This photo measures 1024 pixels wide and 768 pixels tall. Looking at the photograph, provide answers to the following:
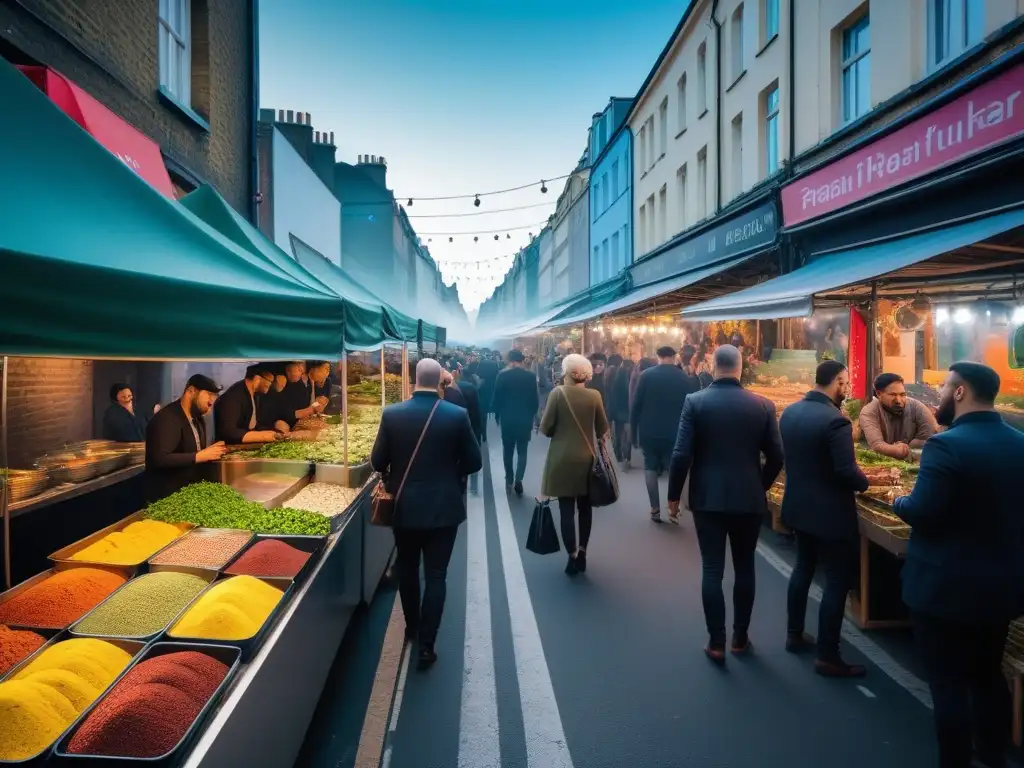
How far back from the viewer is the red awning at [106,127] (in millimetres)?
5762

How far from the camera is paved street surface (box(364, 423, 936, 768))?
3.53m

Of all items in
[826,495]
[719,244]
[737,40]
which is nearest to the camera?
[826,495]

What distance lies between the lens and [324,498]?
18.2 ft

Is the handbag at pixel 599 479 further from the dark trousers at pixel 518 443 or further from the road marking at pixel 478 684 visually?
the dark trousers at pixel 518 443

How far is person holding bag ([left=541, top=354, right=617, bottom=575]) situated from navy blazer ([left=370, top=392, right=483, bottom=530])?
5.28ft

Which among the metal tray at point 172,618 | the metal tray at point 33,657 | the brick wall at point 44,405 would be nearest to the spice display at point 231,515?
the metal tray at point 172,618

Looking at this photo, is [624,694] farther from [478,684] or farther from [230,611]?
[230,611]

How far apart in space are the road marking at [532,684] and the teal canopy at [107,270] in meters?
2.51

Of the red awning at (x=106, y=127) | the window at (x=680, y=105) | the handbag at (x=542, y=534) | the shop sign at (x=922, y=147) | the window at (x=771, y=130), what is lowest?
the handbag at (x=542, y=534)

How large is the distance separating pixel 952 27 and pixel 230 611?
1026 cm

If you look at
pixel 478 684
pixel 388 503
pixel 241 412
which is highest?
pixel 241 412

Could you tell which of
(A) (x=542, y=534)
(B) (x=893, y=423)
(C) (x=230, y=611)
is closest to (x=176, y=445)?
(C) (x=230, y=611)

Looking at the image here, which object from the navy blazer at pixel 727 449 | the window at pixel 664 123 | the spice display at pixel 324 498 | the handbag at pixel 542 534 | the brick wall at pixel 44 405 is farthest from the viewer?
the window at pixel 664 123

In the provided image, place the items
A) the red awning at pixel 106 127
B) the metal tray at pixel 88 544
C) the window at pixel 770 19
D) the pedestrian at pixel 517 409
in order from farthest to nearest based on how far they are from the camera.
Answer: the window at pixel 770 19 < the pedestrian at pixel 517 409 < the red awning at pixel 106 127 < the metal tray at pixel 88 544
